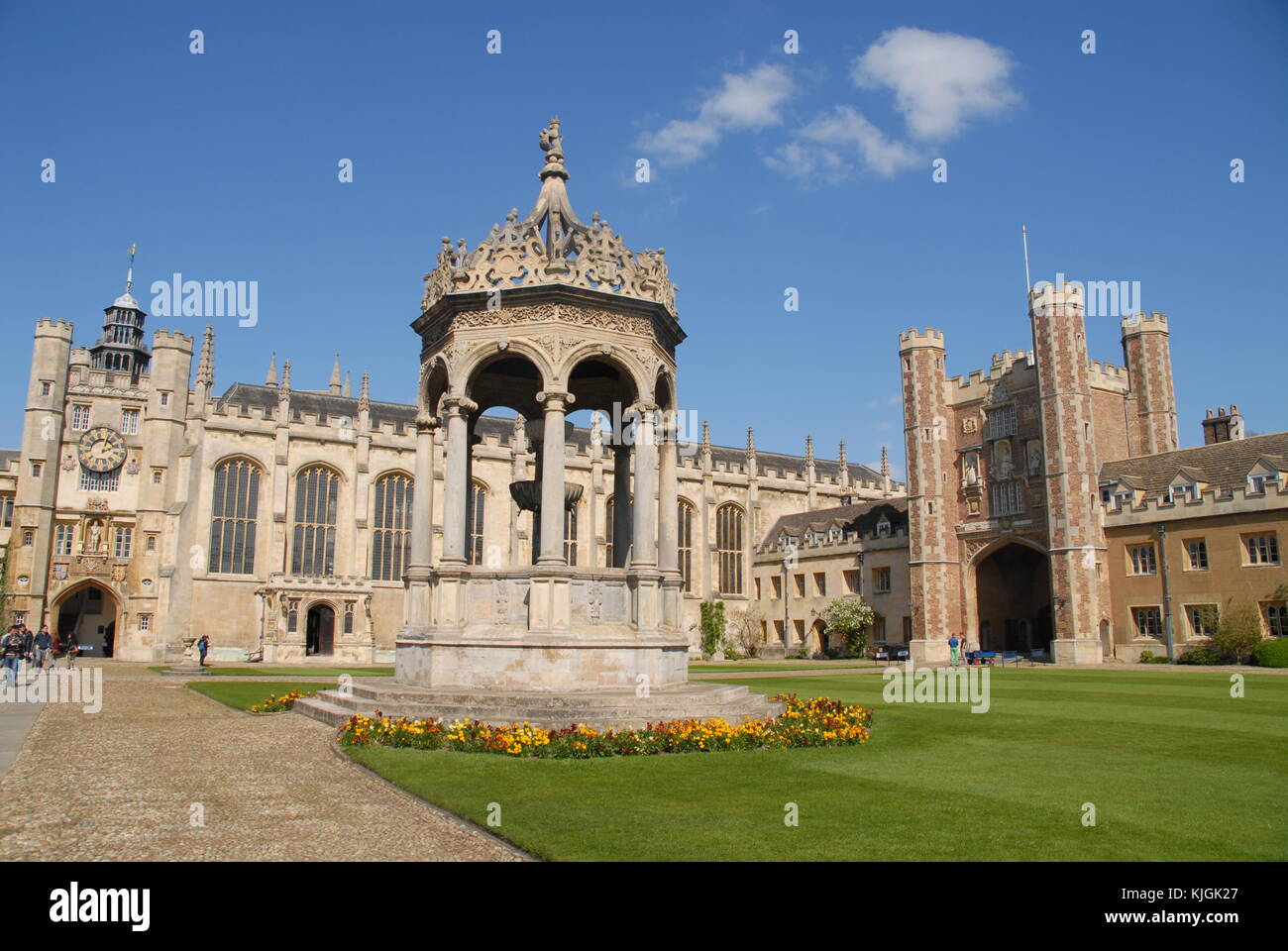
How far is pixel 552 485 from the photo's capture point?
1432cm

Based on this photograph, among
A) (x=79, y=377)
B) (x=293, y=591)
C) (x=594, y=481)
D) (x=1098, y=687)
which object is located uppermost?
(x=79, y=377)

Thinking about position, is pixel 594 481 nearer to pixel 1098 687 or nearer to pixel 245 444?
pixel 245 444

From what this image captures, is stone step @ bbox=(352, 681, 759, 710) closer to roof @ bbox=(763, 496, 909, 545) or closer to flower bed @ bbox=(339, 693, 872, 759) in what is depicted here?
flower bed @ bbox=(339, 693, 872, 759)

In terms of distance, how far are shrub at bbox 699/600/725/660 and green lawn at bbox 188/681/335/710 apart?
114 ft

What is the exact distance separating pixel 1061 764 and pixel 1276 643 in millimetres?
29260

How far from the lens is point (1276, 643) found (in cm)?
3216

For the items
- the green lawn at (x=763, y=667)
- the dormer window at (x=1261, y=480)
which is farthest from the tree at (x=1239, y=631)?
the green lawn at (x=763, y=667)

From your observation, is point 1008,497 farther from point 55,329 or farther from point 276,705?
point 55,329

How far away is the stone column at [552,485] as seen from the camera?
557 inches

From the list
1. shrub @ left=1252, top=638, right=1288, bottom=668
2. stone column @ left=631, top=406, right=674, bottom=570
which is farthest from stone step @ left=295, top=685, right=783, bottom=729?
shrub @ left=1252, top=638, right=1288, bottom=668

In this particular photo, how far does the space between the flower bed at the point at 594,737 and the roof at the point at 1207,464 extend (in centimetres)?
3298

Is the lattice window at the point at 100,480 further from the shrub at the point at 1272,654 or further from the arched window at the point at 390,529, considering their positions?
the shrub at the point at 1272,654

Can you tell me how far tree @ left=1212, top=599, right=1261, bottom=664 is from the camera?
33750 mm
